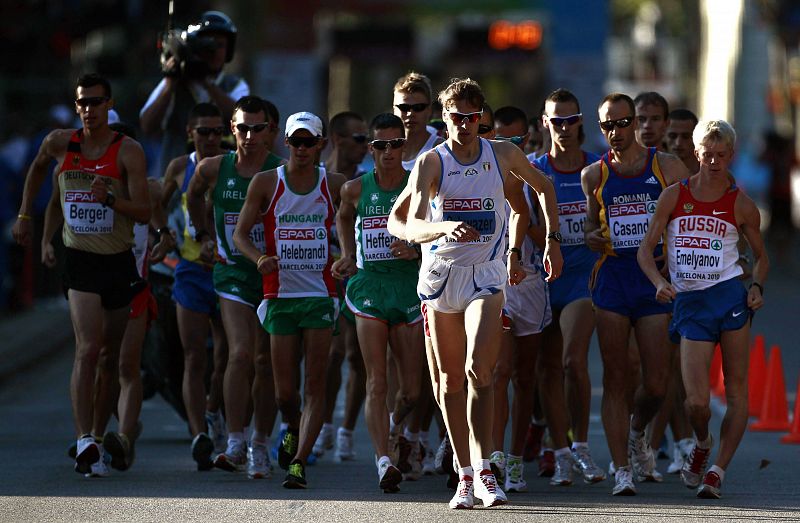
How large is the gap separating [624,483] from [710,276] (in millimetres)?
1174

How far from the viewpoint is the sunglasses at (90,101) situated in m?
12.1

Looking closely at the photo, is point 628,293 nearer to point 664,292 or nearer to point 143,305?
point 664,292

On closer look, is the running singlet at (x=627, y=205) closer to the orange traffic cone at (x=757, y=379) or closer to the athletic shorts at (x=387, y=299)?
the athletic shorts at (x=387, y=299)

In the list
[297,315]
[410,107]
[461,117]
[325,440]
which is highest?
[410,107]

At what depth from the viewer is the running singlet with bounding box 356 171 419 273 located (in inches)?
449

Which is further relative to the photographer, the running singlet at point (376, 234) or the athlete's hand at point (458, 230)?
the running singlet at point (376, 234)

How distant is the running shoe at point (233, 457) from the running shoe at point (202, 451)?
0.16 meters

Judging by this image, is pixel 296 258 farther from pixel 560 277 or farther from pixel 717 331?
pixel 717 331

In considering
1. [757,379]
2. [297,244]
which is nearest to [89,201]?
[297,244]

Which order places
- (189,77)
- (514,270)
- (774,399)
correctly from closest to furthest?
(514,270) → (189,77) → (774,399)

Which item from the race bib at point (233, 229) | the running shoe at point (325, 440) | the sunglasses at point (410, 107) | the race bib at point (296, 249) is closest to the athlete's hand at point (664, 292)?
the sunglasses at point (410, 107)

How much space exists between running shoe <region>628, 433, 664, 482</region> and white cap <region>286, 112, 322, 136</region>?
8.01 feet

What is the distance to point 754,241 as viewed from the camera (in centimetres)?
1087

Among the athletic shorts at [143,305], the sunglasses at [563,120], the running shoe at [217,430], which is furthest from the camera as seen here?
the running shoe at [217,430]
